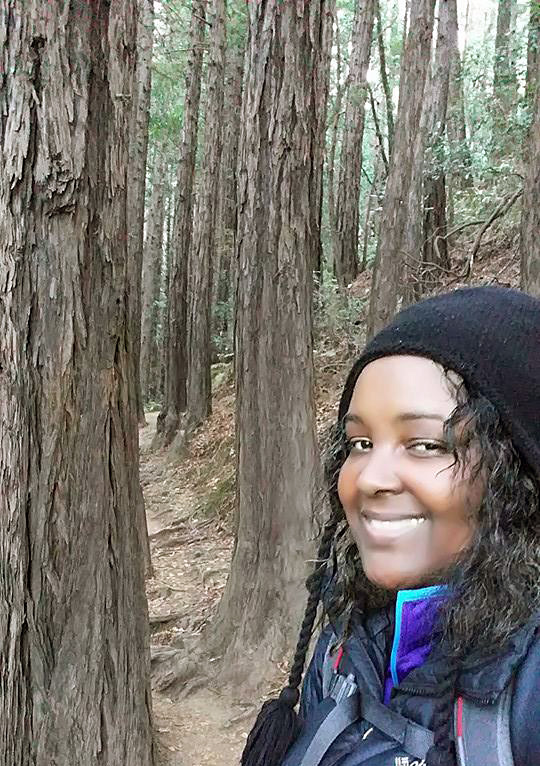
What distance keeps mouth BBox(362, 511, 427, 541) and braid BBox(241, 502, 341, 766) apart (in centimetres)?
38

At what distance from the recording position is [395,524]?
52.3 inches

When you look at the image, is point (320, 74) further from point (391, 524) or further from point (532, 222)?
point (391, 524)

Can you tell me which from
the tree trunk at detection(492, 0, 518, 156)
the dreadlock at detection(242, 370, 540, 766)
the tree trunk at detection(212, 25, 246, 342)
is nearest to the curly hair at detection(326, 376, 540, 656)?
the dreadlock at detection(242, 370, 540, 766)

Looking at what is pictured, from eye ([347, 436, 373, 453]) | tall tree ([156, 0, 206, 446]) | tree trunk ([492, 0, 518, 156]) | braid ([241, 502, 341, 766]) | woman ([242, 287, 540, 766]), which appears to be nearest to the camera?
woman ([242, 287, 540, 766])

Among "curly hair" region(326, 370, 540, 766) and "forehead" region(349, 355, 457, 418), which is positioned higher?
"forehead" region(349, 355, 457, 418)

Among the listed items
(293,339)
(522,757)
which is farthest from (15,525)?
(293,339)

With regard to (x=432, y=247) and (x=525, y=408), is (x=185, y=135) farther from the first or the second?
(x=525, y=408)

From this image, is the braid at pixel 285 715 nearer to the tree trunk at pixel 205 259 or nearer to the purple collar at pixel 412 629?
the purple collar at pixel 412 629

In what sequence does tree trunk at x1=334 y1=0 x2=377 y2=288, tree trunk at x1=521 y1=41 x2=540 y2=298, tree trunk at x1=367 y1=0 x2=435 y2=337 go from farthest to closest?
tree trunk at x1=334 y1=0 x2=377 y2=288
tree trunk at x1=367 y1=0 x2=435 y2=337
tree trunk at x1=521 y1=41 x2=540 y2=298

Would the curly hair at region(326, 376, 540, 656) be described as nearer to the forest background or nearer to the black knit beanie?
the black knit beanie

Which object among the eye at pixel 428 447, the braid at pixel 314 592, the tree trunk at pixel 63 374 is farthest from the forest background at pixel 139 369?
the eye at pixel 428 447

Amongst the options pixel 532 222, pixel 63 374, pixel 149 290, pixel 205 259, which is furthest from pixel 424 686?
pixel 149 290

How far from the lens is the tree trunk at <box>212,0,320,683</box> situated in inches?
200

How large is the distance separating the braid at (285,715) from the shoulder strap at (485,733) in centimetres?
52
